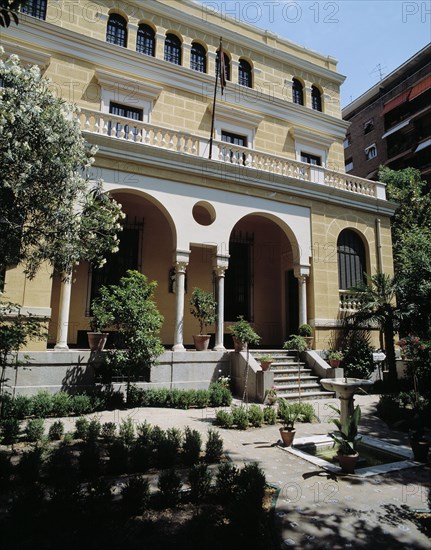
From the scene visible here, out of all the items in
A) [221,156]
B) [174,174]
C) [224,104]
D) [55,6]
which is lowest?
[174,174]

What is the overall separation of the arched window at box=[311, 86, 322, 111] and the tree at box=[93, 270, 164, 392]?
51.4 feet

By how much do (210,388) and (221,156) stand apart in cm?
832

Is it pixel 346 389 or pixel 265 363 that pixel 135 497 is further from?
pixel 265 363

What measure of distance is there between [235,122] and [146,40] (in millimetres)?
5230

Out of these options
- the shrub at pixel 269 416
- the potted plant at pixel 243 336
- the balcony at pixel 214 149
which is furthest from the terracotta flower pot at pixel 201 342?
the balcony at pixel 214 149

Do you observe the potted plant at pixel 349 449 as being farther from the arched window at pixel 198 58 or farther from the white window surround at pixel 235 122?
the arched window at pixel 198 58

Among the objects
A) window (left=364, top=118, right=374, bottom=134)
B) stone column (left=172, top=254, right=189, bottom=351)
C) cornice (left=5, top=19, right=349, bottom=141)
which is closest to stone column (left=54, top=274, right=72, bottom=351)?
stone column (left=172, top=254, right=189, bottom=351)

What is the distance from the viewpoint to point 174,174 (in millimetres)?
12906

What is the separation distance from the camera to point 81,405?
919 cm

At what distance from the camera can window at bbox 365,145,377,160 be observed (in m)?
37.5

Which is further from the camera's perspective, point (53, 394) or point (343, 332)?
point (343, 332)

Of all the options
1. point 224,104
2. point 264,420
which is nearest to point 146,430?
point 264,420

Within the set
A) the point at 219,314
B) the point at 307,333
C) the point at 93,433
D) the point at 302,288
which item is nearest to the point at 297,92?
the point at 302,288

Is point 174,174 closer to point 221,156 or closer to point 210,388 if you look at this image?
point 221,156
